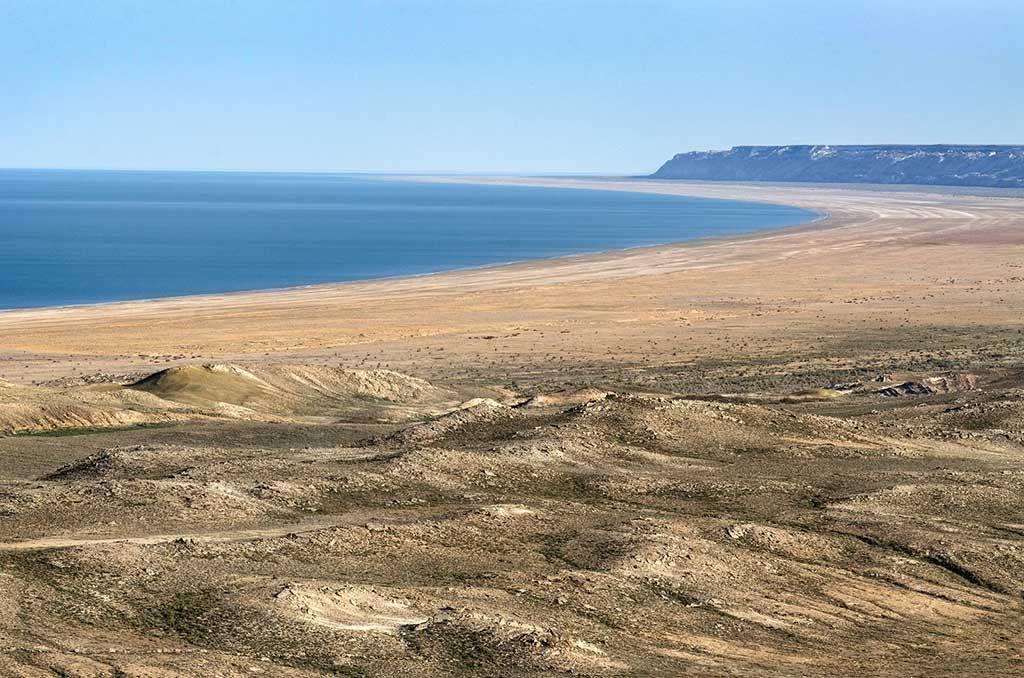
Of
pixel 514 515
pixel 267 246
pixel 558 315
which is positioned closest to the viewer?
pixel 514 515

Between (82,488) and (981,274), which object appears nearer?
(82,488)

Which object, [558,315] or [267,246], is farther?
[267,246]

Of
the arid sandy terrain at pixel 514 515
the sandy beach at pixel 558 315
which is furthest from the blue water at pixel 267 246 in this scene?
the arid sandy terrain at pixel 514 515

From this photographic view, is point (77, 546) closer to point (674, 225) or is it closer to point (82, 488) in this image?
point (82, 488)

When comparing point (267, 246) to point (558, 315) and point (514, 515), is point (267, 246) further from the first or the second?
point (514, 515)

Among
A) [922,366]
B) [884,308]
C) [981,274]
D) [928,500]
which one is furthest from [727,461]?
[981,274]

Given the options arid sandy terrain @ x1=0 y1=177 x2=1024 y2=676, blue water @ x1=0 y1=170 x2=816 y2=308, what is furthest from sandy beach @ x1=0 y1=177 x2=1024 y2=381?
blue water @ x1=0 y1=170 x2=816 y2=308

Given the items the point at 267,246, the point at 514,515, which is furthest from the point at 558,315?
the point at 267,246

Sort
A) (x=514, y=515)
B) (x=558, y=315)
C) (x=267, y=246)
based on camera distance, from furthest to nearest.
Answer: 1. (x=267, y=246)
2. (x=558, y=315)
3. (x=514, y=515)
